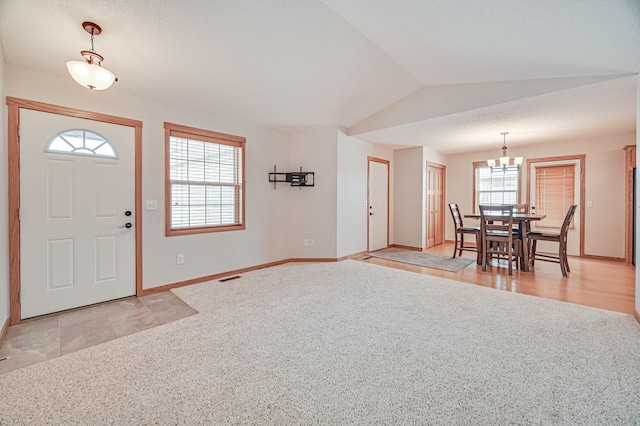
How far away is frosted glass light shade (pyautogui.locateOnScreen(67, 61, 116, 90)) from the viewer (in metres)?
2.10

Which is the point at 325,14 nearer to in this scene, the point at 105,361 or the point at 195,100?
the point at 195,100

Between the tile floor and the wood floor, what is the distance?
3447mm

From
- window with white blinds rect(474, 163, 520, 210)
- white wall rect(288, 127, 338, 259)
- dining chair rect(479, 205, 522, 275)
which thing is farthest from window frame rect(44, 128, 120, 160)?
window with white blinds rect(474, 163, 520, 210)

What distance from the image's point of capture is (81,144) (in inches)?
118

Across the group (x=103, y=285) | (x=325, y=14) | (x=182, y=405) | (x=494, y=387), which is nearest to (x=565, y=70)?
(x=325, y=14)

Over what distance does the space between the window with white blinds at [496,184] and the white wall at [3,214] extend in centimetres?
793

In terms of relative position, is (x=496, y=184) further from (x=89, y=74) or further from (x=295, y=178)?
(x=89, y=74)

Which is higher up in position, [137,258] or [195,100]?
[195,100]

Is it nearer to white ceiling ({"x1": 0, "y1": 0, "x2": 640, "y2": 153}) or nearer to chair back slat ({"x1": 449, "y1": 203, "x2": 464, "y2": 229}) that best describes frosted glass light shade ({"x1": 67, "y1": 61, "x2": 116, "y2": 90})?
white ceiling ({"x1": 0, "y1": 0, "x2": 640, "y2": 153})

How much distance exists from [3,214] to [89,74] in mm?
1534

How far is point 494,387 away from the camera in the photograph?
167 centimetres

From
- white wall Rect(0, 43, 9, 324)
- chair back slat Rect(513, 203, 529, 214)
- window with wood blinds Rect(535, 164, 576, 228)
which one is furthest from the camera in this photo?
window with wood blinds Rect(535, 164, 576, 228)

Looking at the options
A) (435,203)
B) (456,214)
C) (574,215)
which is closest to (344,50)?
(456,214)

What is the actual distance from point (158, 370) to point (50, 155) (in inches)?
99.4
